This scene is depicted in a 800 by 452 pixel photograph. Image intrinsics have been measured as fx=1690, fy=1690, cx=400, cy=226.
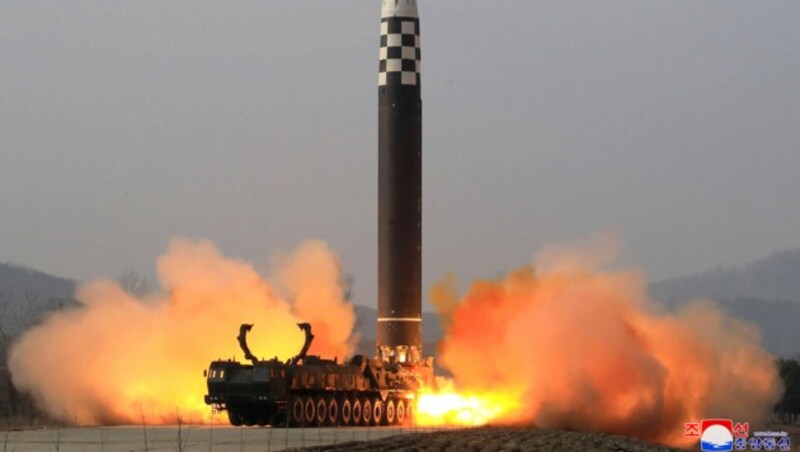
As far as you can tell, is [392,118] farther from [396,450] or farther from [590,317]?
[396,450]

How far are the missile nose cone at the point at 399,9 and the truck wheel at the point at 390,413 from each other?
44.6 feet

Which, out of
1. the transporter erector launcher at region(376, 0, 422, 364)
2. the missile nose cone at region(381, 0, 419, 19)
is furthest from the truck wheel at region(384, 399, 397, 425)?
the missile nose cone at region(381, 0, 419, 19)

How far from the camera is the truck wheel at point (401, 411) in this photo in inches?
2319

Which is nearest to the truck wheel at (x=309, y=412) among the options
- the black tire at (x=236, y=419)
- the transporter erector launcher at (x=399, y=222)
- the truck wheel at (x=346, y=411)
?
the truck wheel at (x=346, y=411)

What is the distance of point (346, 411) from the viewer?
55.5m

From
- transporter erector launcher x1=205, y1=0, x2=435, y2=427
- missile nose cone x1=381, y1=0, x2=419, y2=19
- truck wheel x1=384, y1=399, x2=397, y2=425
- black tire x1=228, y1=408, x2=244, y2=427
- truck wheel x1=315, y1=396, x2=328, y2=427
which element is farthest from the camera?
missile nose cone x1=381, y1=0, x2=419, y2=19

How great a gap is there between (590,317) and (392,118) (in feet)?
32.7

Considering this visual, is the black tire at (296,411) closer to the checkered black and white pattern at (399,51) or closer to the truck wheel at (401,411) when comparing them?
the truck wheel at (401,411)

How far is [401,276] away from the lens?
60.4 metres

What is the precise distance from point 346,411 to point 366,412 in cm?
133

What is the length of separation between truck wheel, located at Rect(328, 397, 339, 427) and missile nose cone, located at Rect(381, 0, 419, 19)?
14096mm

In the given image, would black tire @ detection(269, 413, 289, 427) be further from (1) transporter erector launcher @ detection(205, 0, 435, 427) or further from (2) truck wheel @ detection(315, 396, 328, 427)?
(1) transporter erector launcher @ detection(205, 0, 435, 427)

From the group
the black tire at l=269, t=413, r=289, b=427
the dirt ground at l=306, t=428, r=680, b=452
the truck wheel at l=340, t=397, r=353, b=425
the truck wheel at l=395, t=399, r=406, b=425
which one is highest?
the truck wheel at l=395, t=399, r=406, b=425

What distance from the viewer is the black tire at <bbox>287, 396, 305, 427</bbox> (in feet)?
173
